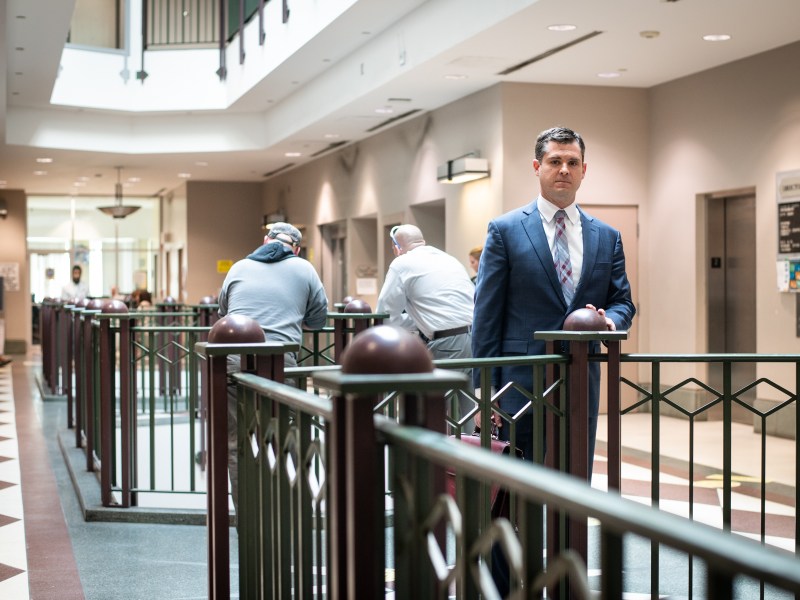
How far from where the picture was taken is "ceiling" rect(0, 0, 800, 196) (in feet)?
23.7

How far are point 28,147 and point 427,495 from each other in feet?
48.5

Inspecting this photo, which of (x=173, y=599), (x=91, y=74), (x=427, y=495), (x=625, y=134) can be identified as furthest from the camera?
(x=91, y=74)

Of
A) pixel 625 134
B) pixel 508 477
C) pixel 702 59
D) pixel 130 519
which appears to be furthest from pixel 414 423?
pixel 625 134

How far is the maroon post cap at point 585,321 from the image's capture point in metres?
3.11

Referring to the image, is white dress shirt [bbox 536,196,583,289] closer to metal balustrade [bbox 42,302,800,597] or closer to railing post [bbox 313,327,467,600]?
metal balustrade [bbox 42,302,800,597]

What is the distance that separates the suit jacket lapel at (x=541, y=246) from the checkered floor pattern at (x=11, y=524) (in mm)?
2316

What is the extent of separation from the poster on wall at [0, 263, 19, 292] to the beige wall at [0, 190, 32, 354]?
6cm

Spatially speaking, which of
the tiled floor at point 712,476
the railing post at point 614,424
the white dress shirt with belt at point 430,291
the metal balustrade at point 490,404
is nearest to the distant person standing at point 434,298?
the white dress shirt with belt at point 430,291

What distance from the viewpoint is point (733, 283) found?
927 cm

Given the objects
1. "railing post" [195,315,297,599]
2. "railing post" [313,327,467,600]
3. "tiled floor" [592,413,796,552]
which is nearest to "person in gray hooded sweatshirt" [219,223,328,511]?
"tiled floor" [592,413,796,552]

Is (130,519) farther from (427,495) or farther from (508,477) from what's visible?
(508,477)

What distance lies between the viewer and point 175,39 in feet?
48.7

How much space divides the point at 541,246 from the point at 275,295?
195cm

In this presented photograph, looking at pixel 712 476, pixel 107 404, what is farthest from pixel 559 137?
pixel 712 476
